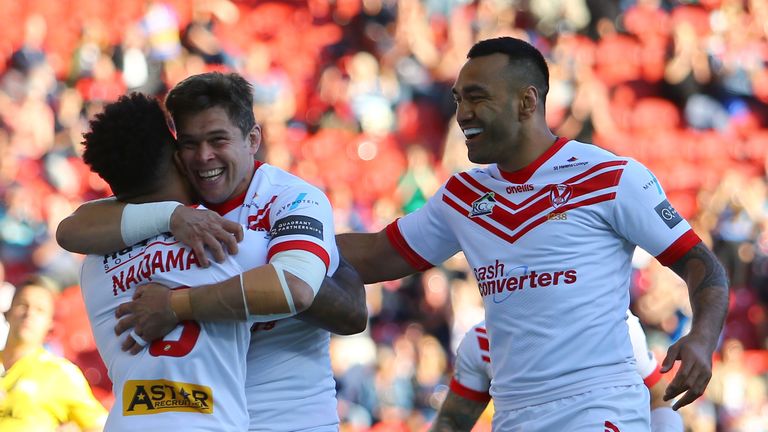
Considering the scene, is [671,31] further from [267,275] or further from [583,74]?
[267,275]

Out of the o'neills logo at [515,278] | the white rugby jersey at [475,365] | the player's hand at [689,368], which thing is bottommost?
the player's hand at [689,368]

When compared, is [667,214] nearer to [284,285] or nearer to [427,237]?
[427,237]

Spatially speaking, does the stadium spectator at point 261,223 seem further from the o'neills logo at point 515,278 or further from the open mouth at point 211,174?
the o'neills logo at point 515,278

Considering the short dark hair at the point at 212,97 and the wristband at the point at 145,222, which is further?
the short dark hair at the point at 212,97

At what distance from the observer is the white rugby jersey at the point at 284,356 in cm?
318

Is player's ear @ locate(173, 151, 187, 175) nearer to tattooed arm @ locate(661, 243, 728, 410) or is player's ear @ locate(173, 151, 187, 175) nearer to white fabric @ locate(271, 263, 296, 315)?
white fabric @ locate(271, 263, 296, 315)

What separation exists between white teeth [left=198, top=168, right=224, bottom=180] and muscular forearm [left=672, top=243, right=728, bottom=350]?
143 centimetres

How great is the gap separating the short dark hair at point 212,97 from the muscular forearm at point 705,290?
4.62ft

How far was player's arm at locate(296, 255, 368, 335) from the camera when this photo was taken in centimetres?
307

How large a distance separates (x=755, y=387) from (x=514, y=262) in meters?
7.93

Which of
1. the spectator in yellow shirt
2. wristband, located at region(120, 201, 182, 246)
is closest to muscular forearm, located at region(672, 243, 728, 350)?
wristband, located at region(120, 201, 182, 246)

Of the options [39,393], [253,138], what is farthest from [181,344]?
[39,393]

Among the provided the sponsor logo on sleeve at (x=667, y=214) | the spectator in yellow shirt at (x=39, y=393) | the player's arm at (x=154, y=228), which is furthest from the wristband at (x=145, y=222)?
the spectator in yellow shirt at (x=39, y=393)

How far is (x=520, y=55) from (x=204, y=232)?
151 cm
